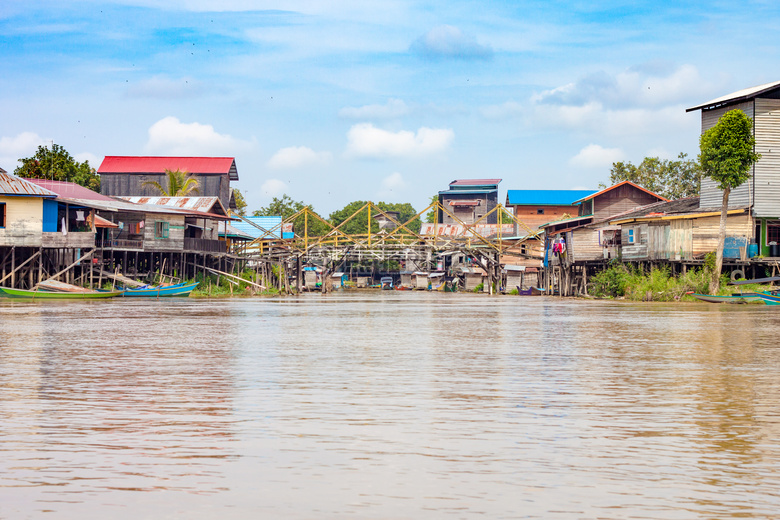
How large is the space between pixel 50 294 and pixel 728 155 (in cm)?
3279

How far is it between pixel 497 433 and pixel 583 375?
5030 millimetres

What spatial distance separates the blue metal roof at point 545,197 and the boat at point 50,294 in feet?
135

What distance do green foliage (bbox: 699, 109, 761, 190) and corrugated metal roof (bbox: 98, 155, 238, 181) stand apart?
44.9m

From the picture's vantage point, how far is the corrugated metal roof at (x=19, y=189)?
4269cm

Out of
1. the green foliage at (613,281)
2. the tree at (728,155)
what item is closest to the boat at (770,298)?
the tree at (728,155)

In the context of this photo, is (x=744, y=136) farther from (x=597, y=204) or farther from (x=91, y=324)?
(x=91, y=324)

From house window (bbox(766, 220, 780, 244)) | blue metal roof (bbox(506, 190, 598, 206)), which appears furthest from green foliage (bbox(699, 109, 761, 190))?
blue metal roof (bbox(506, 190, 598, 206))

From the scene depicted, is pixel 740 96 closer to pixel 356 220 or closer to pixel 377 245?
pixel 377 245

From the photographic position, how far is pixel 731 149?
38.7 m

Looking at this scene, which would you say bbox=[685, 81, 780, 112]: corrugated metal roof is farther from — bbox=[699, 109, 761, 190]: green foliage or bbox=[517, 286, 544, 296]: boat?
bbox=[517, 286, 544, 296]: boat

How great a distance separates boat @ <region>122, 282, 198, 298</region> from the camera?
45281 mm

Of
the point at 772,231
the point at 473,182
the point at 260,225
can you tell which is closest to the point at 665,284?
the point at 772,231

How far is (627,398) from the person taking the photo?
1007cm

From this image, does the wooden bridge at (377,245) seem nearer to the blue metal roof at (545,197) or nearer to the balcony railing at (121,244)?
the blue metal roof at (545,197)
